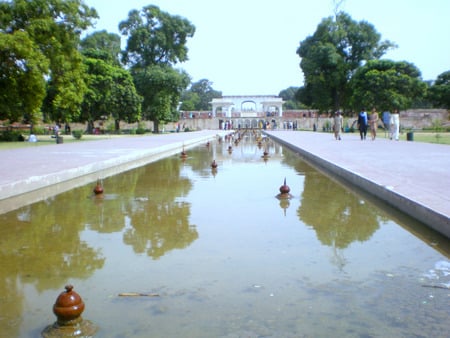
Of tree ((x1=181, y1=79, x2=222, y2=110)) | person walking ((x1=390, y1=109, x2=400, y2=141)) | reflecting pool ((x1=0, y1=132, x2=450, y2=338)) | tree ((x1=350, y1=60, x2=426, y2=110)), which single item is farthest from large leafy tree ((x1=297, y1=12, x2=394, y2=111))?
tree ((x1=181, y1=79, x2=222, y2=110))

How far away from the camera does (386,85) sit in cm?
4416

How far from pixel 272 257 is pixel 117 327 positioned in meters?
1.74

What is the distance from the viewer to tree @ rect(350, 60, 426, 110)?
43.2 meters

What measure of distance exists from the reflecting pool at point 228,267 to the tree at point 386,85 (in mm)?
38401

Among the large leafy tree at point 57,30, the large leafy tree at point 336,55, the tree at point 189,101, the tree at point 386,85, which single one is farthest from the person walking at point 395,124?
the tree at point 189,101

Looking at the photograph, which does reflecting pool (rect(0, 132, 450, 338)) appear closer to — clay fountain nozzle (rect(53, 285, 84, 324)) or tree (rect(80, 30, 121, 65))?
clay fountain nozzle (rect(53, 285, 84, 324))

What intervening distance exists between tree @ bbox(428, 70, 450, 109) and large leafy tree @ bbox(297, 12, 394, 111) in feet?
33.5

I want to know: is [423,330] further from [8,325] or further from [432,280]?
[8,325]

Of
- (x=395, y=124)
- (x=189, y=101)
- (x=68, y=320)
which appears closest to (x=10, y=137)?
(x=395, y=124)

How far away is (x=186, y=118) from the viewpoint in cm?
7662

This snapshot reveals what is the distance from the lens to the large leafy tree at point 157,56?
45.1 metres

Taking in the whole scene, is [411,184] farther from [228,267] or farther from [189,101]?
[189,101]

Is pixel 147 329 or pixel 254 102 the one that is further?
pixel 254 102

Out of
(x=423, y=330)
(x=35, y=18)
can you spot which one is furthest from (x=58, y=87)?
(x=423, y=330)
